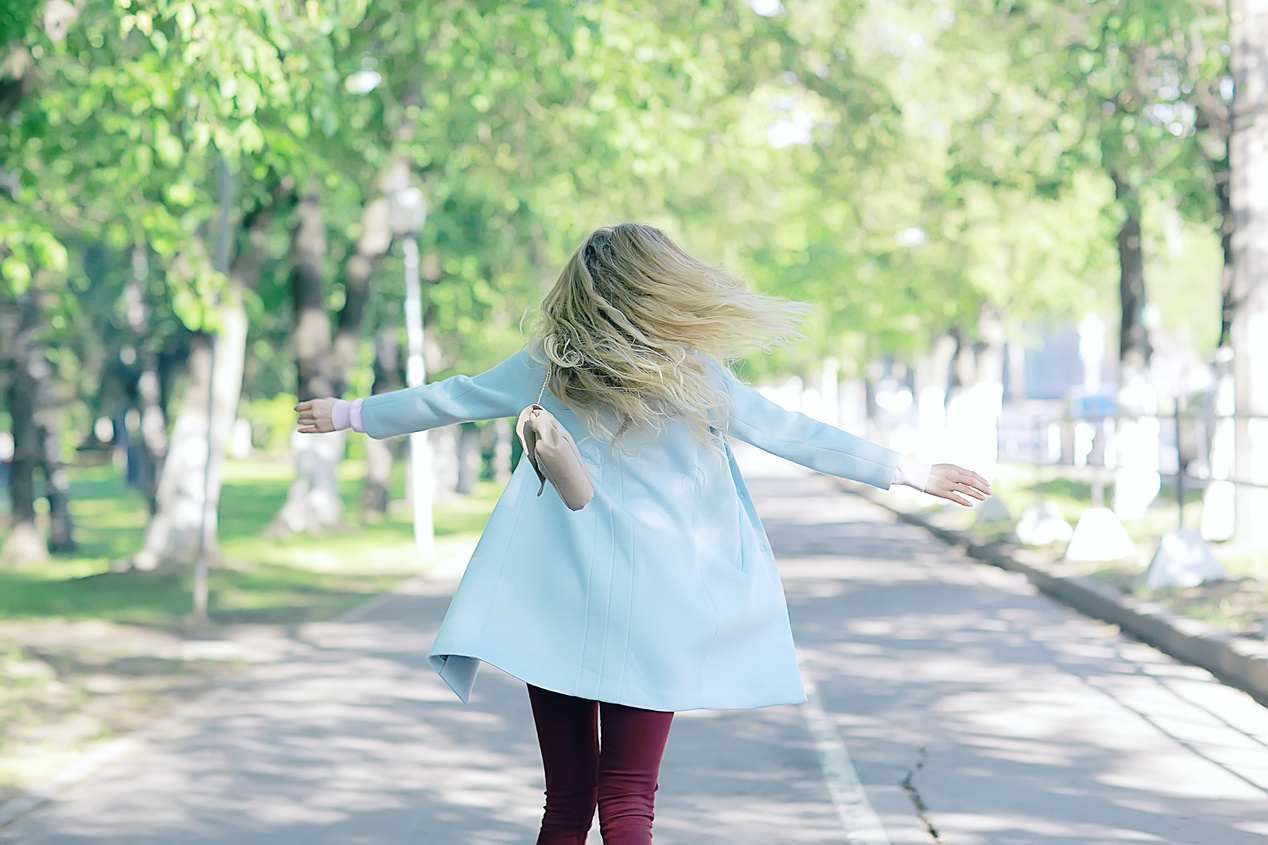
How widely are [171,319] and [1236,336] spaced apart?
19.1 m

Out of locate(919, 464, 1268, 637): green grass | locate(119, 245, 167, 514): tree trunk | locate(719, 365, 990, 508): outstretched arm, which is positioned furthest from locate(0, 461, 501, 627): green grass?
locate(719, 365, 990, 508): outstretched arm

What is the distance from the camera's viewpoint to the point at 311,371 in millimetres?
20344

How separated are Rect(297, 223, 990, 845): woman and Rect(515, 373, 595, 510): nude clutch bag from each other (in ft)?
0.47

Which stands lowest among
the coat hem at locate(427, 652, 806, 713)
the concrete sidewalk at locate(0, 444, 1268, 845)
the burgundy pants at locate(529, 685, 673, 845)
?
the concrete sidewalk at locate(0, 444, 1268, 845)

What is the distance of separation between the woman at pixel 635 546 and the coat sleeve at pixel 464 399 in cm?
7

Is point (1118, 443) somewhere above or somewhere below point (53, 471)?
above

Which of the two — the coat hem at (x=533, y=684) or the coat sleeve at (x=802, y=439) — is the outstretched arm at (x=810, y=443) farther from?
the coat hem at (x=533, y=684)

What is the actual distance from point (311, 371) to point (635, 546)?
17357mm

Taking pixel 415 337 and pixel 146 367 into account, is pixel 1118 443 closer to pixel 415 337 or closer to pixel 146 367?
pixel 415 337

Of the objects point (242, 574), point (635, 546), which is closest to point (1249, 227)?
point (242, 574)

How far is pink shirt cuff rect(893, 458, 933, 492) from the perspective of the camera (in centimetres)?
373

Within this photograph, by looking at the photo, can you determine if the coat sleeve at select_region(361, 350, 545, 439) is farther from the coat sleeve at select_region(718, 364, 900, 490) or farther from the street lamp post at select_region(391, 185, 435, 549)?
the street lamp post at select_region(391, 185, 435, 549)

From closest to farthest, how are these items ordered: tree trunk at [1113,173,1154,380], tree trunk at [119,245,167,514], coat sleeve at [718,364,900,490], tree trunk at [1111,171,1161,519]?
coat sleeve at [718,364,900,490], tree trunk at [1111,171,1161,519], tree trunk at [1113,173,1154,380], tree trunk at [119,245,167,514]

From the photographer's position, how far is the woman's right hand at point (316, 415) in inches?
158
